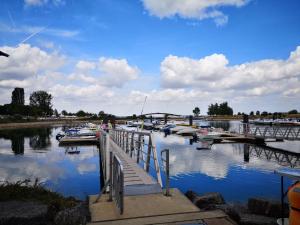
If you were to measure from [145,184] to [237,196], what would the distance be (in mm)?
7407

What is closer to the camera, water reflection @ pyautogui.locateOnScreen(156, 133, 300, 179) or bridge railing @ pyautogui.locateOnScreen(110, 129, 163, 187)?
bridge railing @ pyautogui.locateOnScreen(110, 129, 163, 187)

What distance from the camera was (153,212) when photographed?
265 inches

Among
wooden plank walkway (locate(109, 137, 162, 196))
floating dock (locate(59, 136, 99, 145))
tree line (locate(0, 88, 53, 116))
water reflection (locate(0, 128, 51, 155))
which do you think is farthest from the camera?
tree line (locate(0, 88, 53, 116))

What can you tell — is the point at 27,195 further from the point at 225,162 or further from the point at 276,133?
the point at 276,133

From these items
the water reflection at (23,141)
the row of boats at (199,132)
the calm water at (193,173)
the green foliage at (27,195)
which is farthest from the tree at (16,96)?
the green foliage at (27,195)

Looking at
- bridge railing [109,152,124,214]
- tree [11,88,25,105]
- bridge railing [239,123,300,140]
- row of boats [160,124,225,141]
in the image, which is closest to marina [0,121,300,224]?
bridge railing [109,152,124,214]

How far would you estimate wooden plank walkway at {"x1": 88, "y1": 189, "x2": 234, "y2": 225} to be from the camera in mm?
6117

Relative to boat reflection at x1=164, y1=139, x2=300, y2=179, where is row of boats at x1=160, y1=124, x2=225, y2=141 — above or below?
above

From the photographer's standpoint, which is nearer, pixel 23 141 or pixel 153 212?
pixel 153 212

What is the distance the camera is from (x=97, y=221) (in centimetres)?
629

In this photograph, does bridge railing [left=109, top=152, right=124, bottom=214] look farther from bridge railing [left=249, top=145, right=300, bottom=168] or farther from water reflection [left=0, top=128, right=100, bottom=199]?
bridge railing [left=249, top=145, right=300, bottom=168]

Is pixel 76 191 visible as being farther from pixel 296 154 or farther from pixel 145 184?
pixel 296 154

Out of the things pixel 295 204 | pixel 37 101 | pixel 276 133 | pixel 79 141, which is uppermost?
pixel 37 101

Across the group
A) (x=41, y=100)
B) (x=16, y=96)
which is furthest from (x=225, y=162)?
(x=16, y=96)
